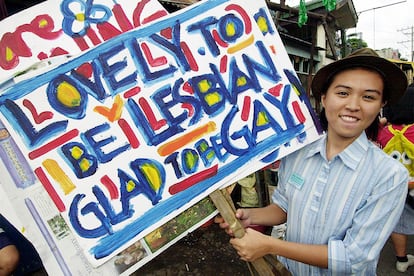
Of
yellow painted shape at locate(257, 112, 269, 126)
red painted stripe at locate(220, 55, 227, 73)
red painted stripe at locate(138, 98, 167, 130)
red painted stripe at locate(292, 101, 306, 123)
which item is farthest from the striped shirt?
red painted stripe at locate(138, 98, 167, 130)

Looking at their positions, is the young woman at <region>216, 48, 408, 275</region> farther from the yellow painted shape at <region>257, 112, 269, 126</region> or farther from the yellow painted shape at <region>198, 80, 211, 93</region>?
the yellow painted shape at <region>198, 80, 211, 93</region>

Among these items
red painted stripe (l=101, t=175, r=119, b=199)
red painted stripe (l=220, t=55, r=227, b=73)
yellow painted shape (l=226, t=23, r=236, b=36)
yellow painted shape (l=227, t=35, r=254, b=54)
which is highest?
yellow painted shape (l=226, t=23, r=236, b=36)

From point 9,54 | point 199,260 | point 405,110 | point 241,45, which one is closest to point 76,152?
point 9,54

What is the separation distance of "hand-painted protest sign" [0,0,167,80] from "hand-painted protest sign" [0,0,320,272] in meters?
0.05

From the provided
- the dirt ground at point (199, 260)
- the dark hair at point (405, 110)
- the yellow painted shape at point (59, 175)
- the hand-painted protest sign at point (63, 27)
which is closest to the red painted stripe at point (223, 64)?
the hand-painted protest sign at point (63, 27)

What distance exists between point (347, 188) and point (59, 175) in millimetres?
950

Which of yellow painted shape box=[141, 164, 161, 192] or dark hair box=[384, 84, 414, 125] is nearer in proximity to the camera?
yellow painted shape box=[141, 164, 161, 192]

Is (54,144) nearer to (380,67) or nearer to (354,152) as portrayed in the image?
(354,152)

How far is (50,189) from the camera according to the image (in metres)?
0.93

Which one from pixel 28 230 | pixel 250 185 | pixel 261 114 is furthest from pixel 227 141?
pixel 250 185

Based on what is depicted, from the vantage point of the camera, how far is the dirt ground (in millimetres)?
2766

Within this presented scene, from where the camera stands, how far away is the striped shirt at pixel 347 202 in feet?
3.18

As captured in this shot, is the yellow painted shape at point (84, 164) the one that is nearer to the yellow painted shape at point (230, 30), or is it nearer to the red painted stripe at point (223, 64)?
the red painted stripe at point (223, 64)

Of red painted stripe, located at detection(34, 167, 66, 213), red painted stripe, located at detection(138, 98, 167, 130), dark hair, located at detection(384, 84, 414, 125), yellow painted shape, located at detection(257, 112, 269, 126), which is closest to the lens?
red painted stripe, located at detection(34, 167, 66, 213)
